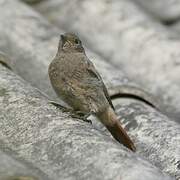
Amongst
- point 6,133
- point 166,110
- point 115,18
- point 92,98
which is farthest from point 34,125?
point 115,18

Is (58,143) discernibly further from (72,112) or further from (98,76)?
(98,76)

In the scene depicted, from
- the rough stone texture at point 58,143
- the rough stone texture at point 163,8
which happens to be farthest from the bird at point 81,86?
the rough stone texture at point 163,8

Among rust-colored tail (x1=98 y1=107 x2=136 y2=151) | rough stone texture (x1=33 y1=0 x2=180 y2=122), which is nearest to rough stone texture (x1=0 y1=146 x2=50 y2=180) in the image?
rust-colored tail (x1=98 y1=107 x2=136 y2=151)

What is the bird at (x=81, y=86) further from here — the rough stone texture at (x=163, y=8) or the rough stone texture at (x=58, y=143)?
the rough stone texture at (x=163, y=8)

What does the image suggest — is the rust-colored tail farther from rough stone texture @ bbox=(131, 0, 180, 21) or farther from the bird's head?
rough stone texture @ bbox=(131, 0, 180, 21)

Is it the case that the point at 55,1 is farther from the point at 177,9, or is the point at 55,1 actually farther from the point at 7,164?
Answer: the point at 7,164
